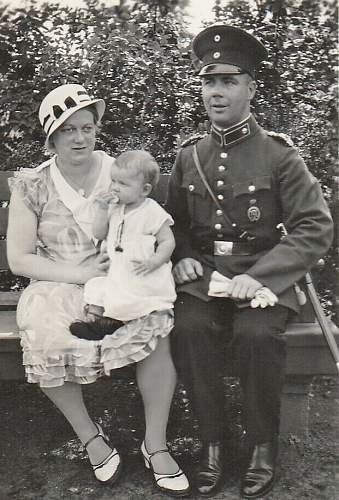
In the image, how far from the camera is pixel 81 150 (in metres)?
2.94

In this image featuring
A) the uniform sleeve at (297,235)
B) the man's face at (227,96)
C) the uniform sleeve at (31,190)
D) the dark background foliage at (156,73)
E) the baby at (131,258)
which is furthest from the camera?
the dark background foliage at (156,73)

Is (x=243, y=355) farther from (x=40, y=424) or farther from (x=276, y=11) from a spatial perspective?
(x=276, y=11)

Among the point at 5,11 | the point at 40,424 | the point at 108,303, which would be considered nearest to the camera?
the point at 108,303

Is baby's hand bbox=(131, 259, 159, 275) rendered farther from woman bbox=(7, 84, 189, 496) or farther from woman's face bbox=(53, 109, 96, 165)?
woman's face bbox=(53, 109, 96, 165)

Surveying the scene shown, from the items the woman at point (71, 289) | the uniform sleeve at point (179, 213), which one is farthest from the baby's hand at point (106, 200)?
the uniform sleeve at point (179, 213)

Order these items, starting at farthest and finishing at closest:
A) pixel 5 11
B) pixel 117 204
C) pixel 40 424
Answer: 1. pixel 5 11
2. pixel 40 424
3. pixel 117 204

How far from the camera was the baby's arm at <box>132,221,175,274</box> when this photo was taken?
2.69 m

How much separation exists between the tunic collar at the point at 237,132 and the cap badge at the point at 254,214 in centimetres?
30

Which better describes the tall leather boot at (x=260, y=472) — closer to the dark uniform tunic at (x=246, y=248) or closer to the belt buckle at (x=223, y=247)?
the dark uniform tunic at (x=246, y=248)

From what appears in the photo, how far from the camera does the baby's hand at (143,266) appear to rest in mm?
2688

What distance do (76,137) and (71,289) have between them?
0.64 metres

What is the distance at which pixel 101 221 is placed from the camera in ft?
9.30

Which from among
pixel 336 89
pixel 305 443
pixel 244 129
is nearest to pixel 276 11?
pixel 336 89

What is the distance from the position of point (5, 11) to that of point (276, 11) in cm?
159
